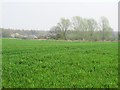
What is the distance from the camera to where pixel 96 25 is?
95.0m

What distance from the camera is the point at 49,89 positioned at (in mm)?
6781

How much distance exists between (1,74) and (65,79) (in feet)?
8.35

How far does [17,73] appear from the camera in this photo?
29.8ft

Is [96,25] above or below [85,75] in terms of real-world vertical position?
above

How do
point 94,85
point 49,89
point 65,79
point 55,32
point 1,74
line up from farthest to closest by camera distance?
point 55,32 → point 1,74 → point 65,79 → point 94,85 → point 49,89

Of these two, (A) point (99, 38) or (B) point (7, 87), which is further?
(A) point (99, 38)

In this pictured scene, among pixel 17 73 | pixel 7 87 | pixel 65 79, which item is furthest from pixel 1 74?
pixel 65 79

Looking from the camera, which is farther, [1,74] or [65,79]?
[1,74]

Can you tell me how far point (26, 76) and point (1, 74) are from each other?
1028mm

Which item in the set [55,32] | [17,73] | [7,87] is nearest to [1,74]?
[17,73]

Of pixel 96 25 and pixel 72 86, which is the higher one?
pixel 96 25

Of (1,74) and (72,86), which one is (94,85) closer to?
(72,86)

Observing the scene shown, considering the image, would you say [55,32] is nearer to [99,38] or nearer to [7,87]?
[99,38]

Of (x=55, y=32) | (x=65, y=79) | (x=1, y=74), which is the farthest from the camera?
(x=55, y=32)
